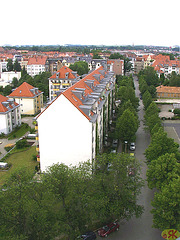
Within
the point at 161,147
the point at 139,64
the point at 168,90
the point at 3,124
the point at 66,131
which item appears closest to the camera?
the point at 161,147

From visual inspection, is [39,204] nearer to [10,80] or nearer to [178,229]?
[178,229]

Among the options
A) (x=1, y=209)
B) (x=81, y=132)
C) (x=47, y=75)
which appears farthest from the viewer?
(x=47, y=75)

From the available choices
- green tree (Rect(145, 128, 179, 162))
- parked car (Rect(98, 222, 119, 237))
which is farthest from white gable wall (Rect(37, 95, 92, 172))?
parked car (Rect(98, 222, 119, 237))

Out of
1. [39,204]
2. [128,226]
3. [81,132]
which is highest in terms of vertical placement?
[81,132]

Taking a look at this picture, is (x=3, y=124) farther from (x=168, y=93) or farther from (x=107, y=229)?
(x=168, y=93)

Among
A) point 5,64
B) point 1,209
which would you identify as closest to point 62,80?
point 1,209

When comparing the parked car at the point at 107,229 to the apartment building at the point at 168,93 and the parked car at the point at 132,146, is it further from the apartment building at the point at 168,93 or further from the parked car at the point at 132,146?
the apartment building at the point at 168,93
